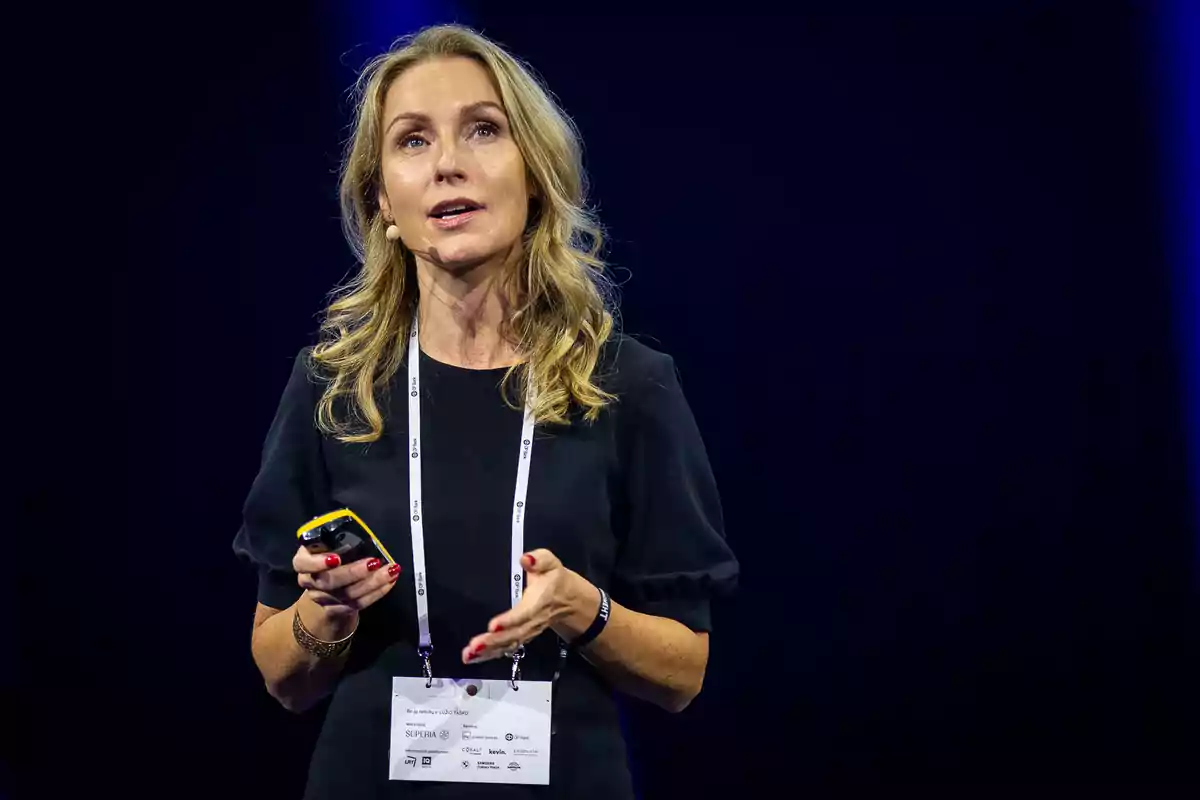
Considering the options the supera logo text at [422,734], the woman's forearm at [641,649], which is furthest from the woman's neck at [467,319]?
the supera logo text at [422,734]

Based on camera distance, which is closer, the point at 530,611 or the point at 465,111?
the point at 530,611

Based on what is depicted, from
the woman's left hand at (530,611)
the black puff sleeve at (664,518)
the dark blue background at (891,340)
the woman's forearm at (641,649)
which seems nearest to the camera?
the woman's left hand at (530,611)

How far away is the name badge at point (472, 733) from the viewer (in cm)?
147

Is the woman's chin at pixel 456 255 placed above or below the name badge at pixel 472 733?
above

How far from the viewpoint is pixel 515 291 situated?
1680mm

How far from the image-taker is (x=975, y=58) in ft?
8.42

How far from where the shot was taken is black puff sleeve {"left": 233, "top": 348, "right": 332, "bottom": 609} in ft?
5.28

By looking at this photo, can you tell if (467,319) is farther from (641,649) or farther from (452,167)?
(641,649)

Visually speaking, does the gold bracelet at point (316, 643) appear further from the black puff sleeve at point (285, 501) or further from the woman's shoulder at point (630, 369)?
the woman's shoulder at point (630, 369)

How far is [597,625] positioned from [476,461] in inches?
10.8

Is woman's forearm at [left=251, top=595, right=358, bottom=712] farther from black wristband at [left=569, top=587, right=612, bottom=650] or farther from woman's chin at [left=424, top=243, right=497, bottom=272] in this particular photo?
woman's chin at [left=424, top=243, right=497, bottom=272]

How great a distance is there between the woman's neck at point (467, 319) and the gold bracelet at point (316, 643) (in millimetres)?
394

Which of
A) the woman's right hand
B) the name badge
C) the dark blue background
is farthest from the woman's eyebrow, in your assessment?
the dark blue background

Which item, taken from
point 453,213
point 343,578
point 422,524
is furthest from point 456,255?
point 343,578
